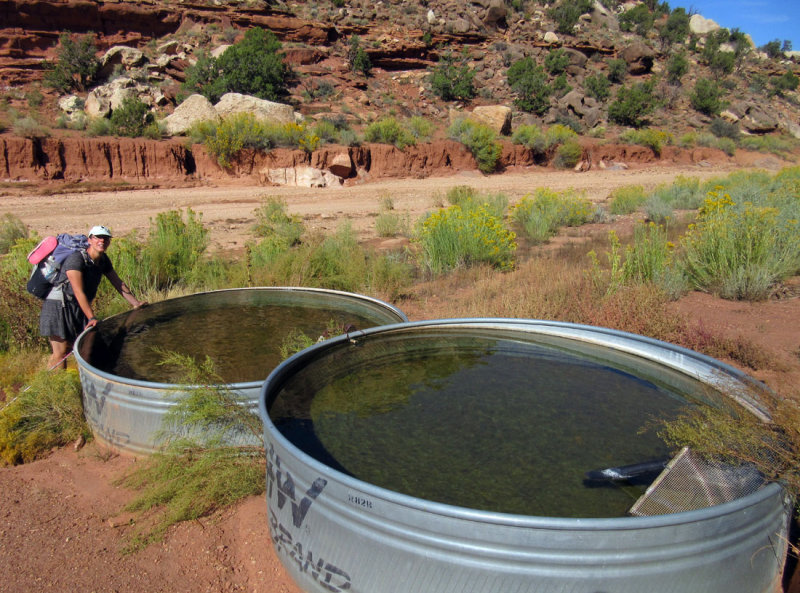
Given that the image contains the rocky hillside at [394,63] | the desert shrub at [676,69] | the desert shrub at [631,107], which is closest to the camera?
the rocky hillside at [394,63]

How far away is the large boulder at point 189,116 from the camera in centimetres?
2572

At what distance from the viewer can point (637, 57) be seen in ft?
165

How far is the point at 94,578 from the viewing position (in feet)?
8.80

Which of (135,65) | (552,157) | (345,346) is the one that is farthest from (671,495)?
(135,65)

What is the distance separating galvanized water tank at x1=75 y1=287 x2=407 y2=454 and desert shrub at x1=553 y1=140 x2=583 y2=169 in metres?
27.0

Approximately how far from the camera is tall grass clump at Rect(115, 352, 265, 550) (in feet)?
10.4

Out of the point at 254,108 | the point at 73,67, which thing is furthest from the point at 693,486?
the point at 73,67

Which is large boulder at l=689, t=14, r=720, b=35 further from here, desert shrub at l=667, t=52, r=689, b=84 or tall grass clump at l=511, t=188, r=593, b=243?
tall grass clump at l=511, t=188, r=593, b=243

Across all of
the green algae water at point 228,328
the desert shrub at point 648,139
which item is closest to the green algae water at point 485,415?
the green algae water at point 228,328

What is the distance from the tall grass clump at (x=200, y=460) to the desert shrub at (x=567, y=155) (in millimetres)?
29648

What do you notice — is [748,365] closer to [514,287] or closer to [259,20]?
[514,287]

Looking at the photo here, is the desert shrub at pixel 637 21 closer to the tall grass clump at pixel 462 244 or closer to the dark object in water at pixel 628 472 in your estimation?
the tall grass clump at pixel 462 244

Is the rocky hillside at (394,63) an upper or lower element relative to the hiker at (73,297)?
upper

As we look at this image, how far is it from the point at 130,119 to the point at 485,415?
26010 mm
